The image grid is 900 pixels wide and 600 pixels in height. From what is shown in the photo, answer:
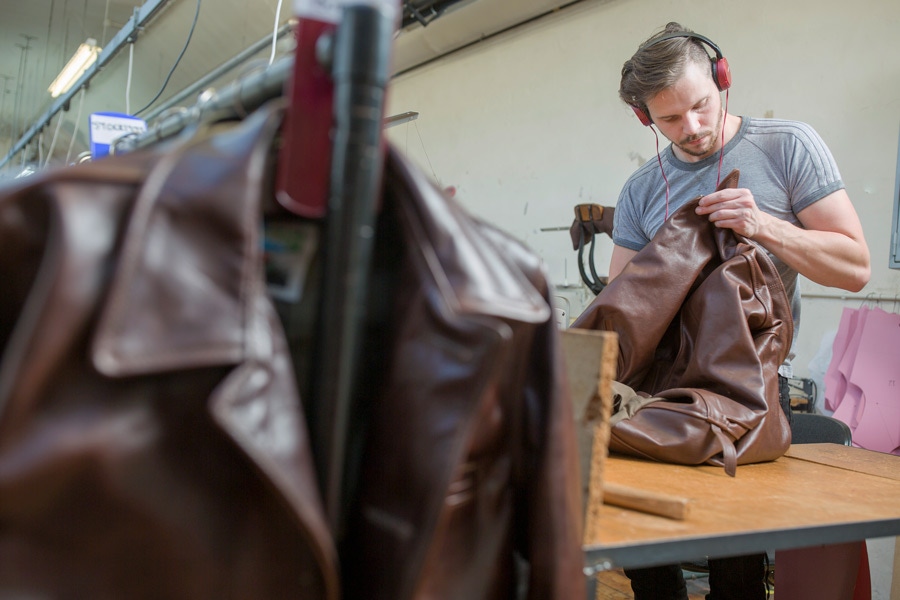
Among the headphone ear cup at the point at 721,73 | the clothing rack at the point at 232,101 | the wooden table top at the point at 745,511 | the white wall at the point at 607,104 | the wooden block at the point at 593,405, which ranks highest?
the white wall at the point at 607,104

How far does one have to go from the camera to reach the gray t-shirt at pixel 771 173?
5.19 feet

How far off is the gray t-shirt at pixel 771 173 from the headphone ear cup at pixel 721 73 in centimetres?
14

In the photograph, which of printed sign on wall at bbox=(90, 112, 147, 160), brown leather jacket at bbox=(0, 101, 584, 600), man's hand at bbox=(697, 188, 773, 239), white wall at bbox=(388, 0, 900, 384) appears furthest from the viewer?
white wall at bbox=(388, 0, 900, 384)

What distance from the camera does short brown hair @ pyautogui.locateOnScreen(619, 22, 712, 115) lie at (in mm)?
1611

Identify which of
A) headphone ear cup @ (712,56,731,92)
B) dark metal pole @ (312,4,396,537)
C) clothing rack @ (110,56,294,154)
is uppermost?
headphone ear cup @ (712,56,731,92)

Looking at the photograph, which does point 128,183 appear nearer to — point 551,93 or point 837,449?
point 837,449

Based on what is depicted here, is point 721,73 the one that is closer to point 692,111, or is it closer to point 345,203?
point 692,111

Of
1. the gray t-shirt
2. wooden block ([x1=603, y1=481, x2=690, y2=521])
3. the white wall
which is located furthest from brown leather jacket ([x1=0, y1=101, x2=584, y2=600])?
the white wall

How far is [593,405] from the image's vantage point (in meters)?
0.78

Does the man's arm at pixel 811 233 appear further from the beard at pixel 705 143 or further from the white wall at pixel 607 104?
the white wall at pixel 607 104

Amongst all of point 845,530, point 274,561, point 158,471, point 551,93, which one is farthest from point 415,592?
point 551,93

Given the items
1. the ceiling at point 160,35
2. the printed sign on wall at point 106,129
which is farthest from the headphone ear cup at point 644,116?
the ceiling at point 160,35

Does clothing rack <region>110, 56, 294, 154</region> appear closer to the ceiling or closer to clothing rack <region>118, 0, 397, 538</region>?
clothing rack <region>118, 0, 397, 538</region>

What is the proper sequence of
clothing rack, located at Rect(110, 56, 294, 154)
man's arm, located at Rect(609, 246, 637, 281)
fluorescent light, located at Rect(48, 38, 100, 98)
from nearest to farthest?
clothing rack, located at Rect(110, 56, 294, 154) < man's arm, located at Rect(609, 246, 637, 281) < fluorescent light, located at Rect(48, 38, 100, 98)
